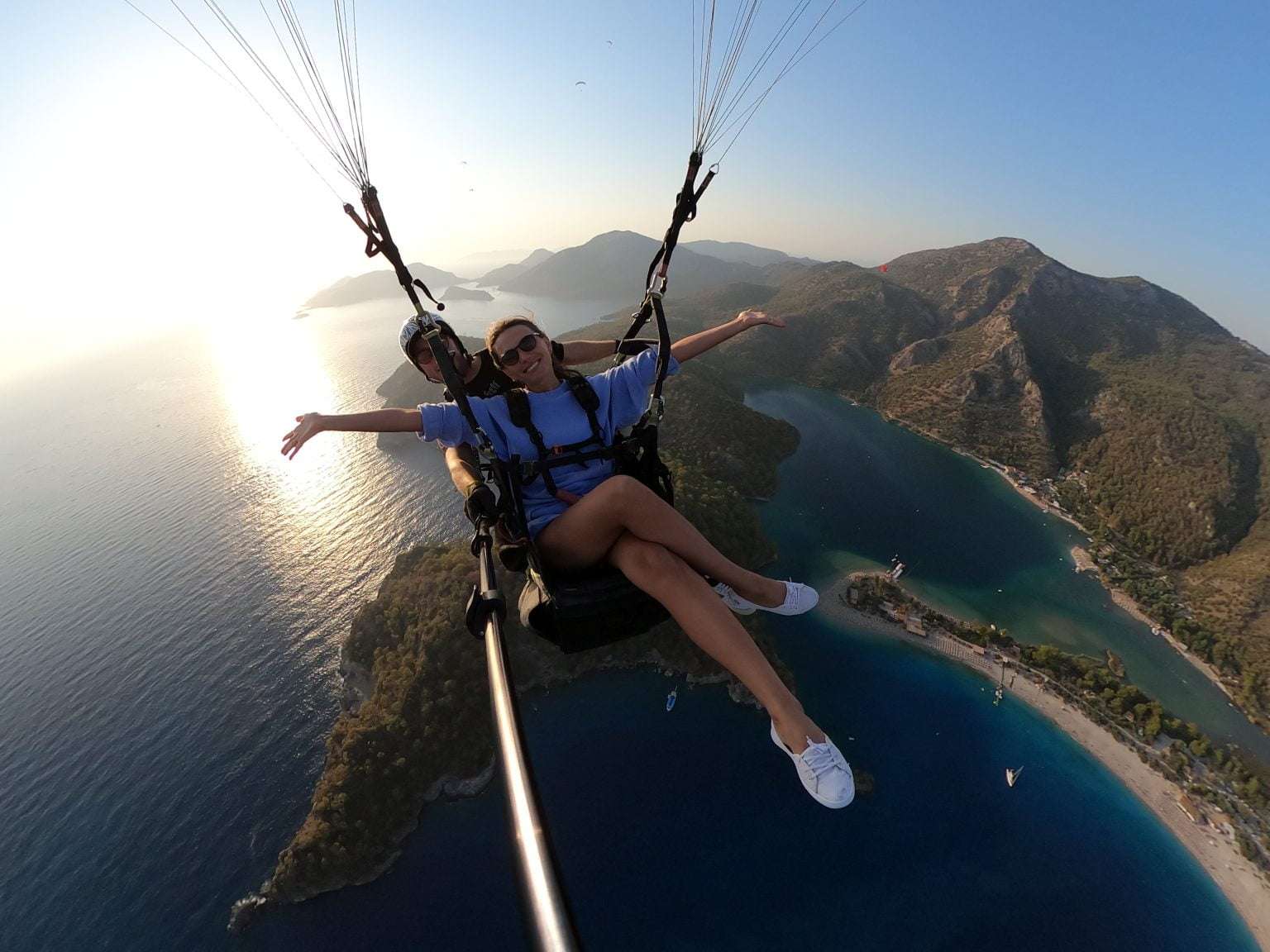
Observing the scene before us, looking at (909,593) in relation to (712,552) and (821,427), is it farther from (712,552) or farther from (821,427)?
(712,552)

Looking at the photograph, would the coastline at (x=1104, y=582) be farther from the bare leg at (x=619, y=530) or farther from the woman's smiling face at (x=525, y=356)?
the woman's smiling face at (x=525, y=356)

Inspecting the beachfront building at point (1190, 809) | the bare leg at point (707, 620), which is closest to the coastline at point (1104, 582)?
the beachfront building at point (1190, 809)

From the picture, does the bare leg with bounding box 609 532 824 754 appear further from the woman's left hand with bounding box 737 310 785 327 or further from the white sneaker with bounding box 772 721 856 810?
the woman's left hand with bounding box 737 310 785 327

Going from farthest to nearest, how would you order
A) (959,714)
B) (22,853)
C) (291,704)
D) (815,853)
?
(291,704) < (959,714) < (22,853) < (815,853)

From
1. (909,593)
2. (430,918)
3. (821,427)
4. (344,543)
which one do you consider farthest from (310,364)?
(909,593)

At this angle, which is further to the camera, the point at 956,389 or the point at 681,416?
the point at 956,389

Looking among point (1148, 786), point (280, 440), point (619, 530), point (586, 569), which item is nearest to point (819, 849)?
point (1148, 786)
